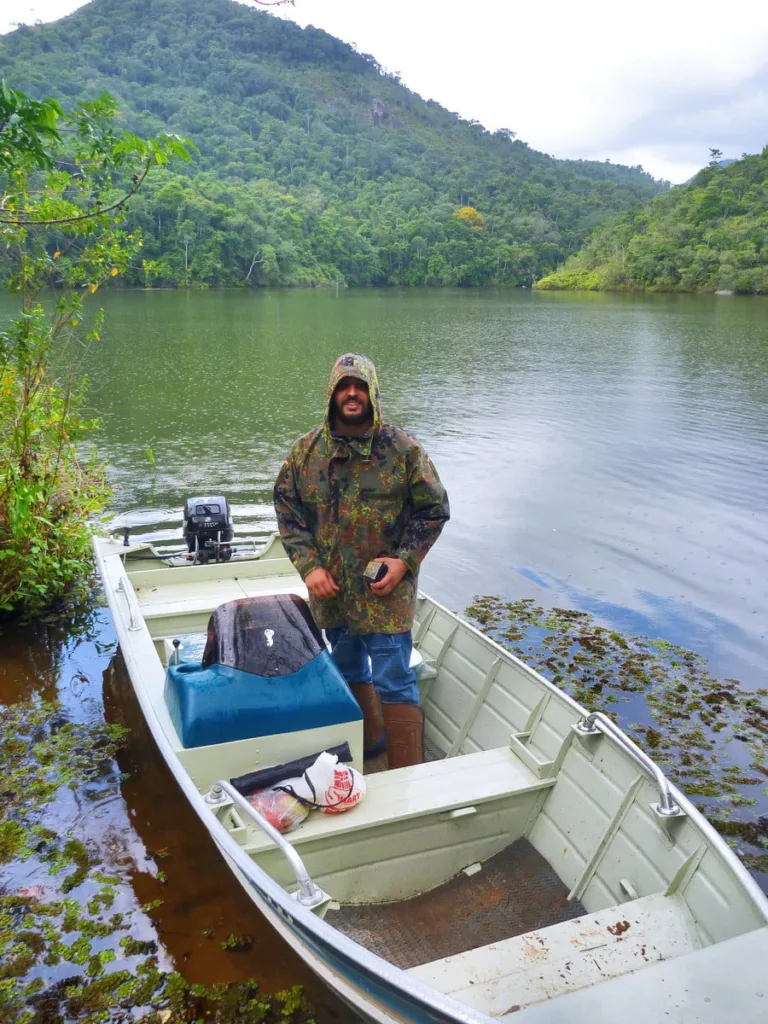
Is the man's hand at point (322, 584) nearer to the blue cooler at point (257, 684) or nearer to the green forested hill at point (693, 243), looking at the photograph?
the blue cooler at point (257, 684)

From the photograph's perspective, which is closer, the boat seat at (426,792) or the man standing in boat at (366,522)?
the boat seat at (426,792)

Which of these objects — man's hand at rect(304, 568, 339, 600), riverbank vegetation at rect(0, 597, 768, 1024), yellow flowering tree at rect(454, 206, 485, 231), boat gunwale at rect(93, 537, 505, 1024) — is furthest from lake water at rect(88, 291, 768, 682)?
yellow flowering tree at rect(454, 206, 485, 231)

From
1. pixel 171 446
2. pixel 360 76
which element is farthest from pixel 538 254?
pixel 360 76

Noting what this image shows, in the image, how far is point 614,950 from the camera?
268cm

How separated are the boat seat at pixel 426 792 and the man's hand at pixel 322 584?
2.93ft

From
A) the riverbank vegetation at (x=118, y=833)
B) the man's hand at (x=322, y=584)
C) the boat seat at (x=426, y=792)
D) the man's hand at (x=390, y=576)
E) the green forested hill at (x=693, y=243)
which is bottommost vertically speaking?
the riverbank vegetation at (x=118, y=833)

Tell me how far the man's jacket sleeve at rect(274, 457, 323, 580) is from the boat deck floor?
160 centimetres

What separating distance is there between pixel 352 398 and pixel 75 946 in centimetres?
284

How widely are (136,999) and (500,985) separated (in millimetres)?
1635

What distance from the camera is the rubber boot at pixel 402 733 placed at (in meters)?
3.84

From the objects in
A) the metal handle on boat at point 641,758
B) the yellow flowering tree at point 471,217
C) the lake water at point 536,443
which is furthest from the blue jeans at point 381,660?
the yellow flowering tree at point 471,217

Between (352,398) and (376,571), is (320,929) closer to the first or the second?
(376,571)

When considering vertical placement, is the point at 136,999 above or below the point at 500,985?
below

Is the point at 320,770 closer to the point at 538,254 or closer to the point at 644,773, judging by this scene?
the point at 644,773
